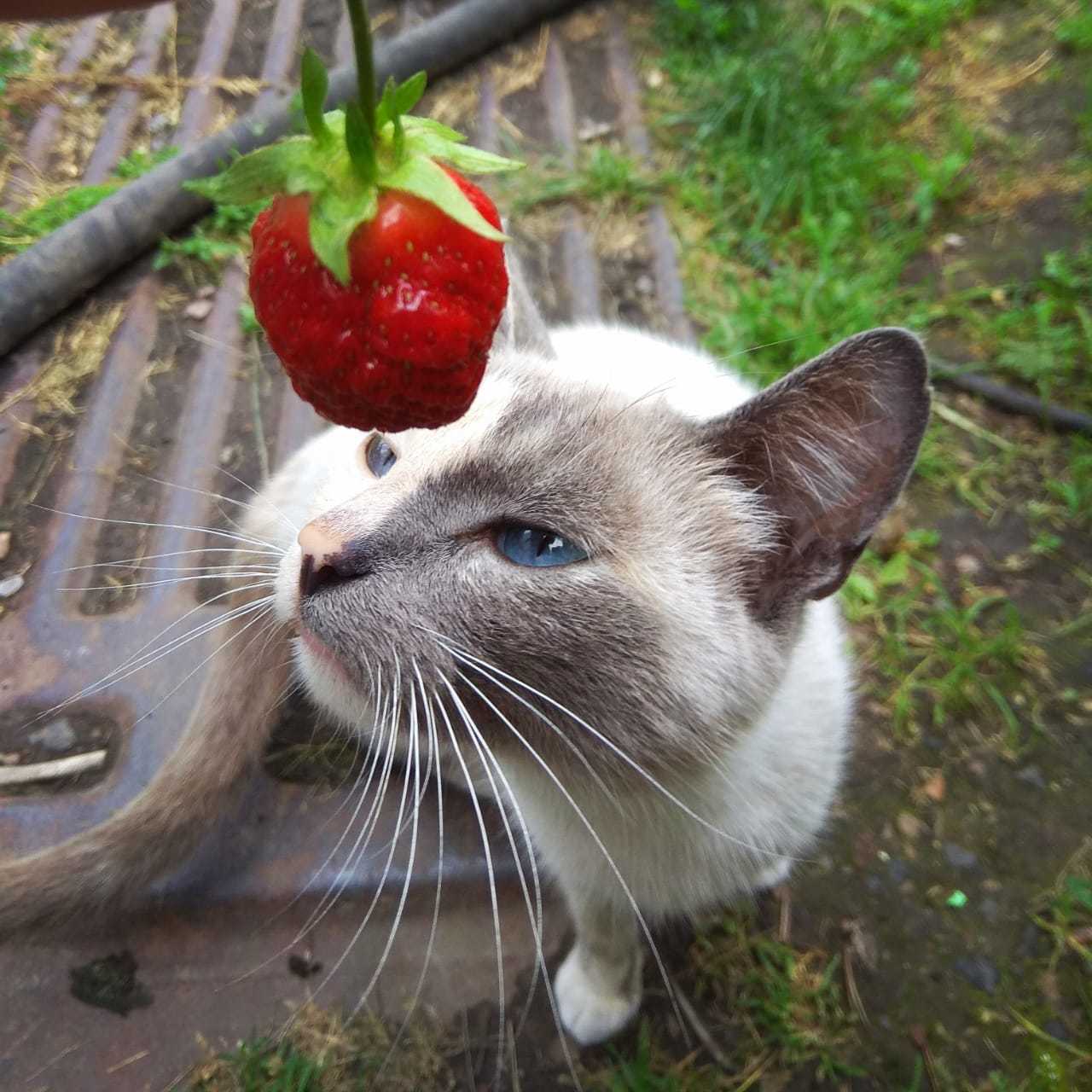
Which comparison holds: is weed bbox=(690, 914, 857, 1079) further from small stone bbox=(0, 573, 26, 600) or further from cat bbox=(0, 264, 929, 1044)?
small stone bbox=(0, 573, 26, 600)

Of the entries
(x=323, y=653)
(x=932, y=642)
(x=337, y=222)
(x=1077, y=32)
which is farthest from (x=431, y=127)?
(x=1077, y=32)

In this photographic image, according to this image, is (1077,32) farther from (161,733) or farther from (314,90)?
(161,733)

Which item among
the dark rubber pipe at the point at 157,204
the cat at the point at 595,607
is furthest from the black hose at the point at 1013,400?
the dark rubber pipe at the point at 157,204

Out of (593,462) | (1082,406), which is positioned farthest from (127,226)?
(1082,406)

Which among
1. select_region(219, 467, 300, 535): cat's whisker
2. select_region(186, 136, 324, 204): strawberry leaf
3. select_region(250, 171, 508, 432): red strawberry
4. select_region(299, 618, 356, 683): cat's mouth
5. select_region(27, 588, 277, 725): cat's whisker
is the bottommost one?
select_region(27, 588, 277, 725): cat's whisker

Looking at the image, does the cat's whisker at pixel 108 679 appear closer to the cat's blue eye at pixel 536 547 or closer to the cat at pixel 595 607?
the cat at pixel 595 607

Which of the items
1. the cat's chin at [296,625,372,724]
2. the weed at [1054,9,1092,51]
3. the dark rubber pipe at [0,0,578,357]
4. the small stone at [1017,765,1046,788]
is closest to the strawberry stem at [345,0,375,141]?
the cat's chin at [296,625,372,724]

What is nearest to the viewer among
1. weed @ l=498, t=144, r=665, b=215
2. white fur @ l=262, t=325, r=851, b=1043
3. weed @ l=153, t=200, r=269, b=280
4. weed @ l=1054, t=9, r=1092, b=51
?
white fur @ l=262, t=325, r=851, b=1043

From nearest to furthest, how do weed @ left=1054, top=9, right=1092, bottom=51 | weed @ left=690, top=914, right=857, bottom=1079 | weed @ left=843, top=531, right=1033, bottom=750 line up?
weed @ left=690, top=914, right=857, bottom=1079, weed @ left=843, top=531, right=1033, bottom=750, weed @ left=1054, top=9, right=1092, bottom=51
